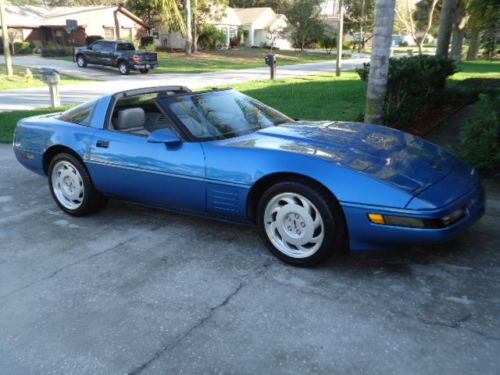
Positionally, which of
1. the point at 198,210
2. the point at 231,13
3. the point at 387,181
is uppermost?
the point at 231,13

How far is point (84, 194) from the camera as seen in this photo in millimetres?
4762

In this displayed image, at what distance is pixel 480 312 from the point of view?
9.61ft

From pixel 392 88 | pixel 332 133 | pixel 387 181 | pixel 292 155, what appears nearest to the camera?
pixel 387 181

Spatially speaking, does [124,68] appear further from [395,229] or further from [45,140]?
[395,229]

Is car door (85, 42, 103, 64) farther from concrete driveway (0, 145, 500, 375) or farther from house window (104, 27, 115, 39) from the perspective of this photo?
concrete driveway (0, 145, 500, 375)

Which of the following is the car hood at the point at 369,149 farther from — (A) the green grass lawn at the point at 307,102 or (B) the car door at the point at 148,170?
(A) the green grass lawn at the point at 307,102

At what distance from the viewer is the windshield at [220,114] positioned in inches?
163

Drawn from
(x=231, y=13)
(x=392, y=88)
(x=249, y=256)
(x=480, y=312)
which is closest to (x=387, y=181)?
(x=480, y=312)

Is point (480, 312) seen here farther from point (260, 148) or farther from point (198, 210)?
point (198, 210)

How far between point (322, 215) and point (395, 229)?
503 mm

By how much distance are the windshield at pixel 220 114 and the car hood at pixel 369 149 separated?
20cm

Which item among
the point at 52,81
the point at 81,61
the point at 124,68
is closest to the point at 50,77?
the point at 52,81

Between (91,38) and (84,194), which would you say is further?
(91,38)

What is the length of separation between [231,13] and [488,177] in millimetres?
50509
